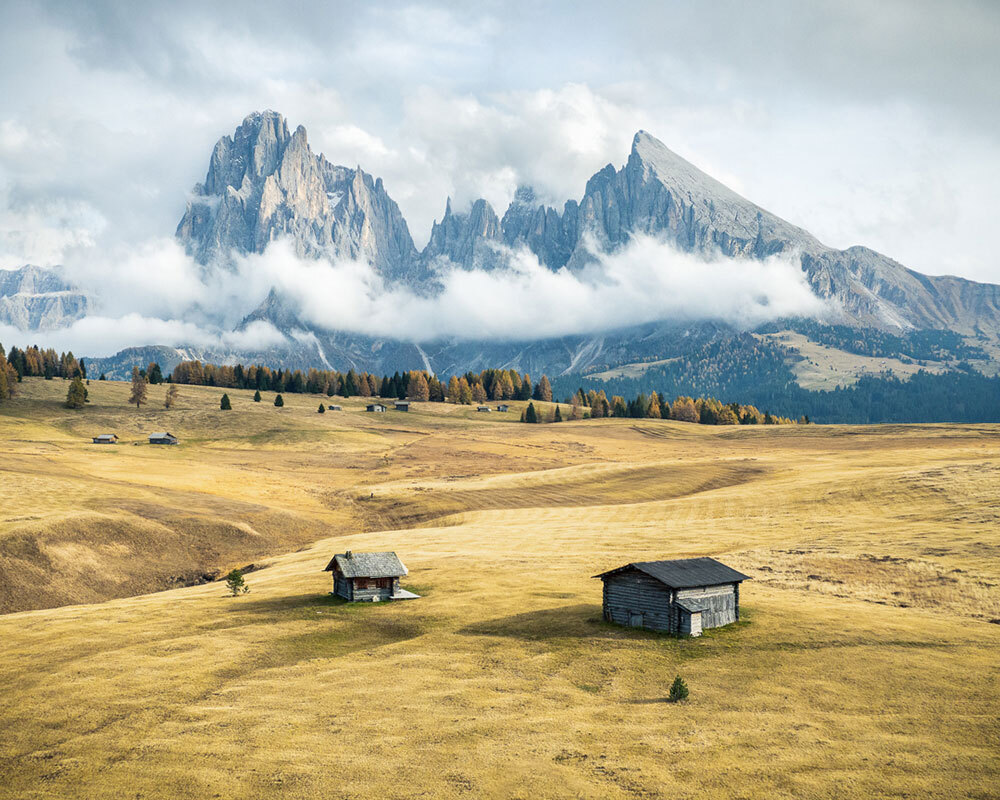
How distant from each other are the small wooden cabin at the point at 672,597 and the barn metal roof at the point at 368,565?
15567 millimetres

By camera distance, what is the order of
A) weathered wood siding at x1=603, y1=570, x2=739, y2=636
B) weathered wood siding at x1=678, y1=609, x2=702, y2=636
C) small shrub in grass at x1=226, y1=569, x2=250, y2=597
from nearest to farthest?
weathered wood siding at x1=678, y1=609, x2=702, y2=636 < weathered wood siding at x1=603, y1=570, x2=739, y2=636 < small shrub in grass at x1=226, y1=569, x2=250, y2=597

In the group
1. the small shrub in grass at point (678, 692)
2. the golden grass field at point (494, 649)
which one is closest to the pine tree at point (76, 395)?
the golden grass field at point (494, 649)

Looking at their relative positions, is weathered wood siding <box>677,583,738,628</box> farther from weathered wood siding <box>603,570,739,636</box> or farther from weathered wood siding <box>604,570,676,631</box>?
weathered wood siding <box>604,570,676,631</box>

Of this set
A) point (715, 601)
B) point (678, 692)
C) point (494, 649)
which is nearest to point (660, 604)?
point (715, 601)

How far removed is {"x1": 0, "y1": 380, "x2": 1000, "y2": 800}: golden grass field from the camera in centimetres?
2545

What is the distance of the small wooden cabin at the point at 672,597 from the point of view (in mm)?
41594

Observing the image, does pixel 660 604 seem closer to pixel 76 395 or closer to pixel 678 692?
pixel 678 692

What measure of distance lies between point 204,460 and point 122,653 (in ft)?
313

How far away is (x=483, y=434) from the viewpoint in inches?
7072

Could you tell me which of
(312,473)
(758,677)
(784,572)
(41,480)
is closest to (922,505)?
(784,572)

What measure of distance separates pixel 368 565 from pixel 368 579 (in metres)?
1.09

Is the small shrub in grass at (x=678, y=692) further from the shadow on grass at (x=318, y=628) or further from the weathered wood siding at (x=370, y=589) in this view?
the weathered wood siding at (x=370, y=589)

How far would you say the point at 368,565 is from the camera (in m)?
52.2

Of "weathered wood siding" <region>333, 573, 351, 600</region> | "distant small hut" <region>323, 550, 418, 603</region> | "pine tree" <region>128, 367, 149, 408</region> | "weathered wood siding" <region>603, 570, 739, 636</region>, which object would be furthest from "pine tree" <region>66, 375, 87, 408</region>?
"weathered wood siding" <region>603, 570, 739, 636</region>
